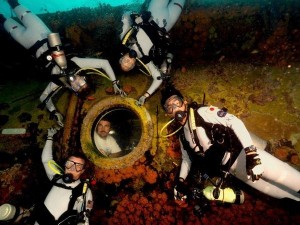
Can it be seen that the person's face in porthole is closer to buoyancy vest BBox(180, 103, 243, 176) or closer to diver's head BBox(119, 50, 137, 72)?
diver's head BBox(119, 50, 137, 72)

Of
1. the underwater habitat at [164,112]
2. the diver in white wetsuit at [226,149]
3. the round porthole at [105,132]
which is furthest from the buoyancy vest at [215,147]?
the round porthole at [105,132]

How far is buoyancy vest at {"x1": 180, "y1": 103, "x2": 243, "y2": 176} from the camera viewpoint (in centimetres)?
363

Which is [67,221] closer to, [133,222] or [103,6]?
[133,222]

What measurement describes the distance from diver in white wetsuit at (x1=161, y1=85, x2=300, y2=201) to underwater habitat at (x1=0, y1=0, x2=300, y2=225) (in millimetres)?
424

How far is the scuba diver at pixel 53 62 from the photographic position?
16.3ft

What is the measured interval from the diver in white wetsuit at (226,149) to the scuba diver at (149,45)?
1.31 meters

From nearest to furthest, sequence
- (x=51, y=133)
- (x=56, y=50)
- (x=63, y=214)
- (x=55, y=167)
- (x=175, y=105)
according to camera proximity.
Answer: (x=175, y=105) → (x=63, y=214) → (x=55, y=167) → (x=56, y=50) → (x=51, y=133)

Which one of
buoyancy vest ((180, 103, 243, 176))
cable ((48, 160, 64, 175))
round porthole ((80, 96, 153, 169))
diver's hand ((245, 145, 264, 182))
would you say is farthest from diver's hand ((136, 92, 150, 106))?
diver's hand ((245, 145, 264, 182))

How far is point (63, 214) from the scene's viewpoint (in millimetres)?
4328

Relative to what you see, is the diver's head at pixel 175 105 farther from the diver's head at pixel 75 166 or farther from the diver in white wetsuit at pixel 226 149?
the diver's head at pixel 75 166

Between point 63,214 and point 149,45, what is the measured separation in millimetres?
3780

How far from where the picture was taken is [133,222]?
14.9 ft

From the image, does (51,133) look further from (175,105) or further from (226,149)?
(226,149)

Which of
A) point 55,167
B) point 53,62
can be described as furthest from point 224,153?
point 53,62
